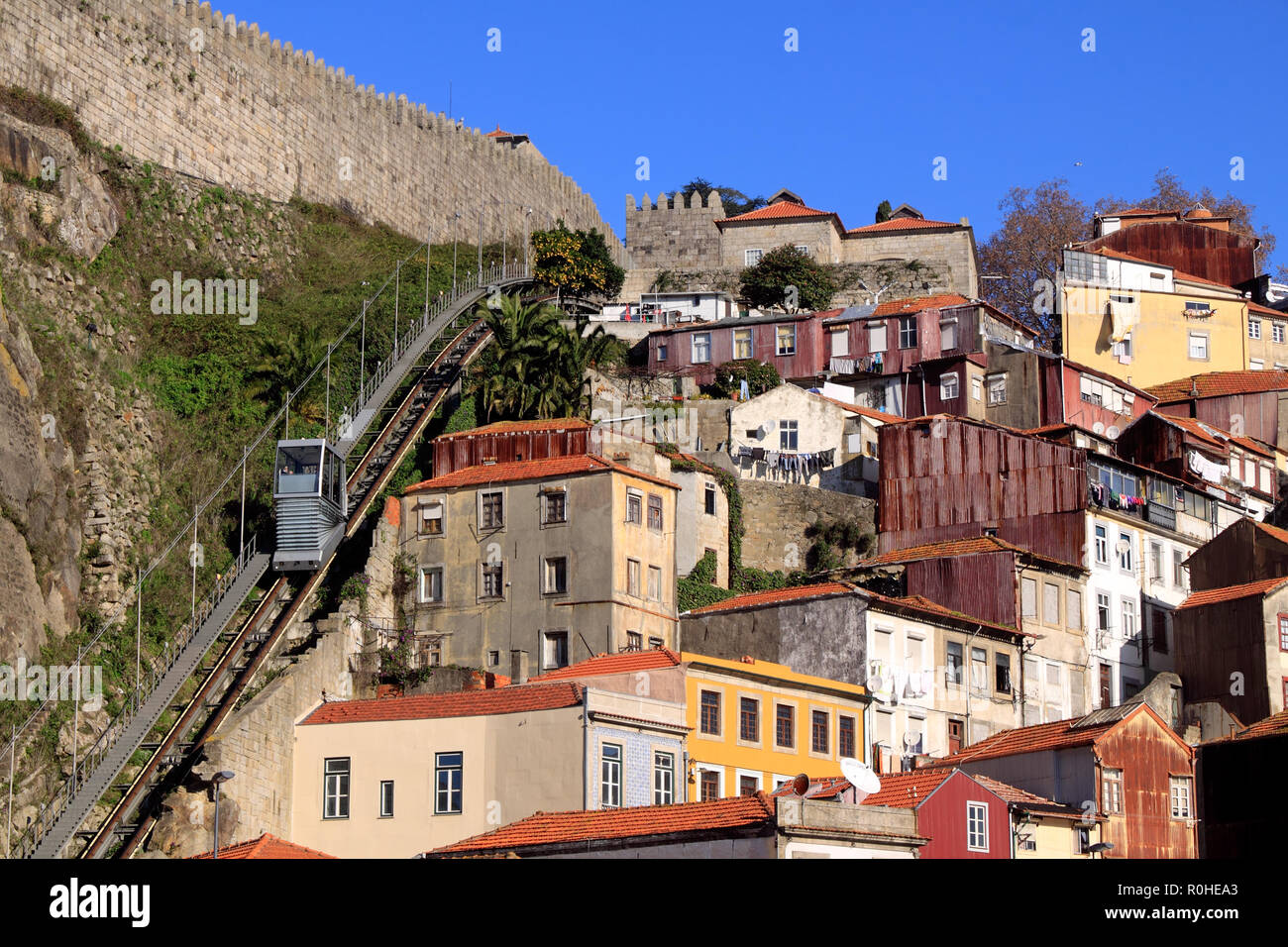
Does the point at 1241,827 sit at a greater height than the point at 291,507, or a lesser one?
lesser

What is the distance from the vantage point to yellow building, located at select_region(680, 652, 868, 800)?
43844 millimetres

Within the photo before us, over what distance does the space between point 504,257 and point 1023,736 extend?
42.7 meters

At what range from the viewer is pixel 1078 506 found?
190ft

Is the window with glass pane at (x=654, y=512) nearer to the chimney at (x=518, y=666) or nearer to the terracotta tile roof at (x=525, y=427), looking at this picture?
the terracotta tile roof at (x=525, y=427)

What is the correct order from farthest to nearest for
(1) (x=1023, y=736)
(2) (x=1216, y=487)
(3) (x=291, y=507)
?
(2) (x=1216, y=487) < (3) (x=291, y=507) < (1) (x=1023, y=736)

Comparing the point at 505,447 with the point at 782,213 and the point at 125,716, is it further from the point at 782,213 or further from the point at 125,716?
the point at 782,213

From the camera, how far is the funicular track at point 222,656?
1613 inches

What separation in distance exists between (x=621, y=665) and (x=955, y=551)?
15.5 m

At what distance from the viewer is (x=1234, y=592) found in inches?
2124

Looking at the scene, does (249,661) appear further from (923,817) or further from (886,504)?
(886,504)

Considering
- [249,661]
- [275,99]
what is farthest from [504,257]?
[249,661]

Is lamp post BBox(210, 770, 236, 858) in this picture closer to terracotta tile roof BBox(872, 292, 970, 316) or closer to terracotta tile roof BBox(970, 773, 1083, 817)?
terracotta tile roof BBox(970, 773, 1083, 817)

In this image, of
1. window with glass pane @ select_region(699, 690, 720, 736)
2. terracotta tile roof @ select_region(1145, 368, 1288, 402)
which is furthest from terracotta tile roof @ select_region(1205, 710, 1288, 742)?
terracotta tile roof @ select_region(1145, 368, 1288, 402)
